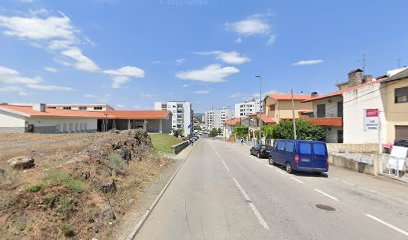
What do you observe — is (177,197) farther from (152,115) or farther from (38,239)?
(152,115)

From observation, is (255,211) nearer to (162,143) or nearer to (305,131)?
(162,143)

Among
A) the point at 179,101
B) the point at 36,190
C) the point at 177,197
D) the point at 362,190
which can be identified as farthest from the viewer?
the point at 179,101

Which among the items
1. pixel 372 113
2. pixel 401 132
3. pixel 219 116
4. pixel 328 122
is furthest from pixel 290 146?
pixel 219 116

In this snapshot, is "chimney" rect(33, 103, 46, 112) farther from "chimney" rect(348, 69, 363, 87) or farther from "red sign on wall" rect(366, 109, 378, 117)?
"chimney" rect(348, 69, 363, 87)

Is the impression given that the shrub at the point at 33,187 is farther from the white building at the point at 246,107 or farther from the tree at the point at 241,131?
the white building at the point at 246,107

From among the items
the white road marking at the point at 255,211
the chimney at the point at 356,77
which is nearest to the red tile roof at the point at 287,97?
the chimney at the point at 356,77

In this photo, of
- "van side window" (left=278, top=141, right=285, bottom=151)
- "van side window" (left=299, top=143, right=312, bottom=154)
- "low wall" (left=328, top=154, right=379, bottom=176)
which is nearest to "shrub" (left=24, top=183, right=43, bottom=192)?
"van side window" (left=299, top=143, right=312, bottom=154)

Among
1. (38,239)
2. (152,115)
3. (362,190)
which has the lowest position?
(362,190)

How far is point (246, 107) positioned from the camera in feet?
480

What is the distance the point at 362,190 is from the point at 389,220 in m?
4.09

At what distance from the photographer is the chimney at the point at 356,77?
114 ft

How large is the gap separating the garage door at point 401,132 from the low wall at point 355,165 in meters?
9.64

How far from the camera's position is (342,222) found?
21.2 feet

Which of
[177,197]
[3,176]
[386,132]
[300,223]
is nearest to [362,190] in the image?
[300,223]
